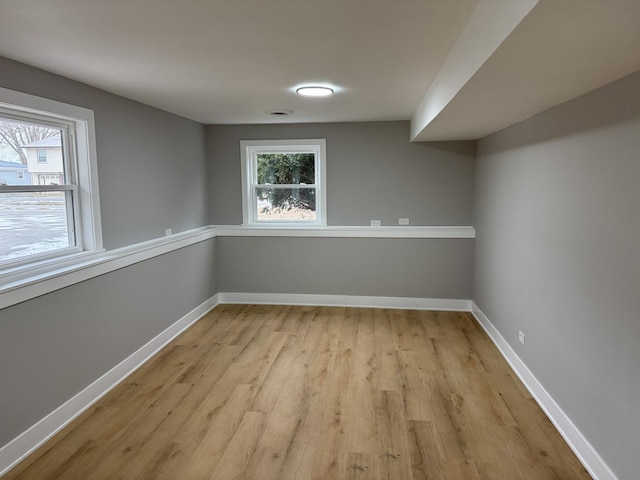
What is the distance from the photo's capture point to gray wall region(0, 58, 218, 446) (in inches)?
93.3

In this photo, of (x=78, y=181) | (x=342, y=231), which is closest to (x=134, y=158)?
(x=78, y=181)

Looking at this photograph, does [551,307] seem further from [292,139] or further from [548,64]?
[292,139]

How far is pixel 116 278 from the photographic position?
10.5 ft

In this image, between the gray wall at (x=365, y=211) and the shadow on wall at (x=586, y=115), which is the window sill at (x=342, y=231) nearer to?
the gray wall at (x=365, y=211)

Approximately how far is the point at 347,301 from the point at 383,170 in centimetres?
165

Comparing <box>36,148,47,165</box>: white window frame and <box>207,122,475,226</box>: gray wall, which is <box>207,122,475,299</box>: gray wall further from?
<box>36,148,47,165</box>: white window frame

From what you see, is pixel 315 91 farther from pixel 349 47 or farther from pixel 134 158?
pixel 134 158

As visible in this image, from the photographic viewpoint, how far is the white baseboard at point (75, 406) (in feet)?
7.47

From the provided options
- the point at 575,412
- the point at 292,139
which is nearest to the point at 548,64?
the point at 575,412

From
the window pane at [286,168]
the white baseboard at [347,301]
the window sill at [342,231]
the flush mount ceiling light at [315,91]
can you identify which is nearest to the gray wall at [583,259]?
the window sill at [342,231]

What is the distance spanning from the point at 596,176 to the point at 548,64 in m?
0.84

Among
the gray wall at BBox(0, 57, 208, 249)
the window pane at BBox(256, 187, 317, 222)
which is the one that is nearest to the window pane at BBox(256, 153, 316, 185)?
the window pane at BBox(256, 187, 317, 222)

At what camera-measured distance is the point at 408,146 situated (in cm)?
483

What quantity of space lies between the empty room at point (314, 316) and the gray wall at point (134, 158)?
2 centimetres
